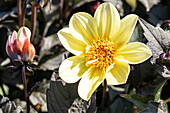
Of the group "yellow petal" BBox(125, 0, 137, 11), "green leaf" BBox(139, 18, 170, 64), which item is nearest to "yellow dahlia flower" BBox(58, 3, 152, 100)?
"green leaf" BBox(139, 18, 170, 64)

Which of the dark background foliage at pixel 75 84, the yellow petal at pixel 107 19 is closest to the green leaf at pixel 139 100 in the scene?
the dark background foliage at pixel 75 84

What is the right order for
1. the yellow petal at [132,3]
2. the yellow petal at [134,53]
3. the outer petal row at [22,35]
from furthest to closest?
the yellow petal at [132,3] < the outer petal row at [22,35] < the yellow petal at [134,53]

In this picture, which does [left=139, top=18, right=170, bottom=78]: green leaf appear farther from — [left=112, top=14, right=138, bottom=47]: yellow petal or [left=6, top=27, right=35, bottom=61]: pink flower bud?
[left=6, top=27, right=35, bottom=61]: pink flower bud

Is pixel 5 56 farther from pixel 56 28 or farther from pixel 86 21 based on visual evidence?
pixel 86 21

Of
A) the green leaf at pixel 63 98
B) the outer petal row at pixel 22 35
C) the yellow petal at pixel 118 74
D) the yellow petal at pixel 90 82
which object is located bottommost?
the green leaf at pixel 63 98

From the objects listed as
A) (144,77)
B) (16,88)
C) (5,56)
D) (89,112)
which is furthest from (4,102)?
(144,77)

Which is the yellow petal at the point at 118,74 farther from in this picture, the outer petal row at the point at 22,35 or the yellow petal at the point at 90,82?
the outer petal row at the point at 22,35
